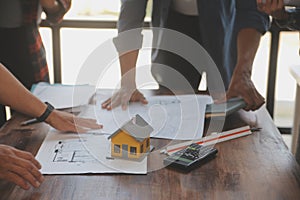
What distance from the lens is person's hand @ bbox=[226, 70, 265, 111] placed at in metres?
1.52

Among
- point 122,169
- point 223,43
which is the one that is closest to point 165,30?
point 223,43

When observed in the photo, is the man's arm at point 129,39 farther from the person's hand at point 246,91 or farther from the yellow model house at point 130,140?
the yellow model house at point 130,140

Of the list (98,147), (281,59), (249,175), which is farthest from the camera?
(281,59)

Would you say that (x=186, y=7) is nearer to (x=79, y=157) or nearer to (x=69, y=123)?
(x=69, y=123)

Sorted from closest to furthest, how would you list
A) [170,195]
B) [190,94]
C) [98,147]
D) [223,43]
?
[170,195], [98,147], [190,94], [223,43]

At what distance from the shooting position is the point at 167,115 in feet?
4.83

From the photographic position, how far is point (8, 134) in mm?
1327

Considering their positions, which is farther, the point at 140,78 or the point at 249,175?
the point at 140,78

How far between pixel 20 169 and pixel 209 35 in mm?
1002

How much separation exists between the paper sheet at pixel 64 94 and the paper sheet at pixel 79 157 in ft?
0.87

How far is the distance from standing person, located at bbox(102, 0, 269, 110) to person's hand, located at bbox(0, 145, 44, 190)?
0.53 metres

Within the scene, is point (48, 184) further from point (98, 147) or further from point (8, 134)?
point (8, 134)

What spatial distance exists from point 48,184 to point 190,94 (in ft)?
2.52

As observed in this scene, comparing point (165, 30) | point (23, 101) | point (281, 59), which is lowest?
point (281, 59)
